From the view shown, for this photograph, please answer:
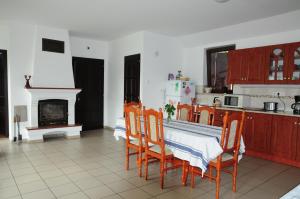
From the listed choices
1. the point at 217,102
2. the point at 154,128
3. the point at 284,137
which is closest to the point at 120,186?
the point at 154,128

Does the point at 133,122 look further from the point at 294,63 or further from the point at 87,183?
the point at 294,63

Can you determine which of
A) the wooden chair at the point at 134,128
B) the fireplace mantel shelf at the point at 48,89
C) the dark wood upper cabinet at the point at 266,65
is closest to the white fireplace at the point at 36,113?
the fireplace mantel shelf at the point at 48,89

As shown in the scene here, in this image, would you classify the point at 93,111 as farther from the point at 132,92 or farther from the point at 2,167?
Answer: the point at 2,167

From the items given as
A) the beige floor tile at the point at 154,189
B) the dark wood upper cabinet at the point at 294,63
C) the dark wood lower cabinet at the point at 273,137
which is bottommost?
the beige floor tile at the point at 154,189

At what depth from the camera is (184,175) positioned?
2895 millimetres

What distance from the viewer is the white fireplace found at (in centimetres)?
491

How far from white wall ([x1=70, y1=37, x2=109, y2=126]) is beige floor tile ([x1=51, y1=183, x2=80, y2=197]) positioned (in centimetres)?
405

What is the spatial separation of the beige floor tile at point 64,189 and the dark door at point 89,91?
144 inches

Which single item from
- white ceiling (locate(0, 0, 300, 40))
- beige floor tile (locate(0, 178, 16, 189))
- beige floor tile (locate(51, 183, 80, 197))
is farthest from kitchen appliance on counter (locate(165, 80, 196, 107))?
beige floor tile (locate(0, 178, 16, 189))

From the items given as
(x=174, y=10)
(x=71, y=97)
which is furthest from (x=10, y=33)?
(x=174, y=10)

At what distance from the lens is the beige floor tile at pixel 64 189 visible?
2.61 metres

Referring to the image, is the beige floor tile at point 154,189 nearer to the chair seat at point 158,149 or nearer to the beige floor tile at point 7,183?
the chair seat at point 158,149

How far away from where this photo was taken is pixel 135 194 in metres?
2.62

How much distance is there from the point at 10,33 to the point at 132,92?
121 inches
